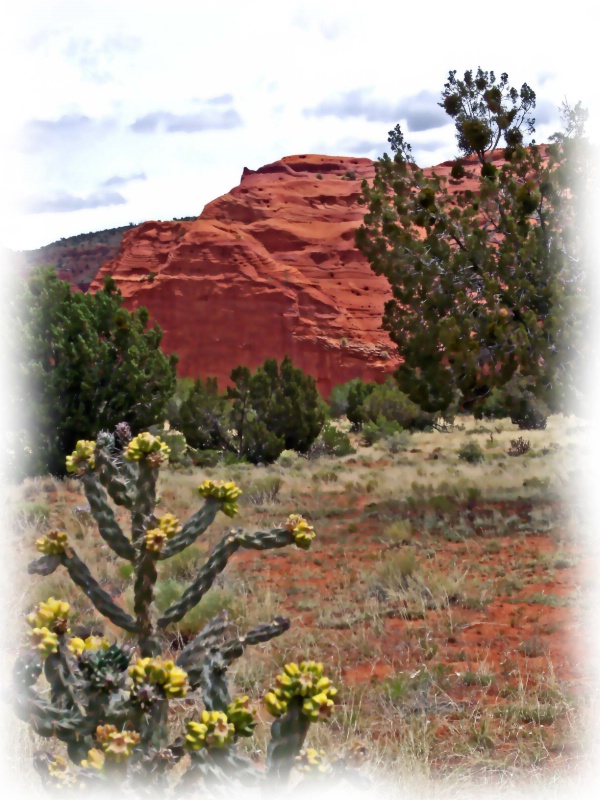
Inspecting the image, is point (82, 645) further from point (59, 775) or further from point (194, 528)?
point (194, 528)

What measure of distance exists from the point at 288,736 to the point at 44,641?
Answer: 0.90 meters

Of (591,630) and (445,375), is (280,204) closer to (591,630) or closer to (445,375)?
(445,375)

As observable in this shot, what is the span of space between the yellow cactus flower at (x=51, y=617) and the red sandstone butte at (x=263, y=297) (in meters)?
49.7

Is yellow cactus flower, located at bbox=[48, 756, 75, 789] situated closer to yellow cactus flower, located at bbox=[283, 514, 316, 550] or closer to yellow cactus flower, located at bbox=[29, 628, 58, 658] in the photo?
yellow cactus flower, located at bbox=[29, 628, 58, 658]

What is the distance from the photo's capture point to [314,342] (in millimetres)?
54875

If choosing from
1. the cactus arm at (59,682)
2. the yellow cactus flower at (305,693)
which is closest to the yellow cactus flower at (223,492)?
the cactus arm at (59,682)

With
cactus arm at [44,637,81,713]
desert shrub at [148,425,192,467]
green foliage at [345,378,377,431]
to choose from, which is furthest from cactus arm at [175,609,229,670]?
green foliage at [345,378,377,431]

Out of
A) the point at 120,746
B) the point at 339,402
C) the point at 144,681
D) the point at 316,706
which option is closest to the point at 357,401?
the point at 339,402

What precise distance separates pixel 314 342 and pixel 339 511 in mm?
42120


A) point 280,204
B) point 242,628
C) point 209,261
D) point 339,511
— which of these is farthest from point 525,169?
point 280,204

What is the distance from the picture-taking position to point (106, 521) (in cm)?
367

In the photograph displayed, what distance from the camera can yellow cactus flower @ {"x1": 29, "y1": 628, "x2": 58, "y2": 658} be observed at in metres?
2.72

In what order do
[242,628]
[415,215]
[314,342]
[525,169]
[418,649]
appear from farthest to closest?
[314,342], [415,215], [525,169], [242,628], [418,649]

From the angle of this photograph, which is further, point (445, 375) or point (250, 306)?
point (250, 306)
